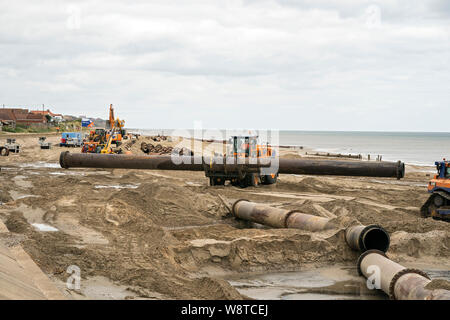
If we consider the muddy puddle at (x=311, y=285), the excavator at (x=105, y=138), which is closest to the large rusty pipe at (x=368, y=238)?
the muddy puddle at (x=311, y=285)

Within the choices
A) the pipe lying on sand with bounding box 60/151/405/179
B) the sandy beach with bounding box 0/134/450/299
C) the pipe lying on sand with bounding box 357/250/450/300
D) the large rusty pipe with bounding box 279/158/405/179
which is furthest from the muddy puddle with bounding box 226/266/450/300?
the pipe lying on sand with bounding box 60/151/405/179

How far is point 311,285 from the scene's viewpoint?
919 cm

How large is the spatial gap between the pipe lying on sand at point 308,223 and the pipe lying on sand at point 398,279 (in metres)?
0.93

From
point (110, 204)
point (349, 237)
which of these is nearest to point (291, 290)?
point (349, 237)

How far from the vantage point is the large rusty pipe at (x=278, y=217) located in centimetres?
1184

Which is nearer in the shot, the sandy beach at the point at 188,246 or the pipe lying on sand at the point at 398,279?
the pipe lying on sand at the point at 398,279

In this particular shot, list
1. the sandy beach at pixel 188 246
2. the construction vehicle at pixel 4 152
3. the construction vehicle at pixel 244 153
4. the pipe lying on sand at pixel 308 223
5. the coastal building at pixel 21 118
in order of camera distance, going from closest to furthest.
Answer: the sandy beach at pixel 188 246, the pipe lying on sand at pixel 308 223, the construction vehicle at pixel 244 153, the construction vehicle at pixel 4 152, the coastal building at pixel 21 118

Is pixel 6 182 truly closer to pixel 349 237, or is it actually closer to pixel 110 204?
pixel 110 204

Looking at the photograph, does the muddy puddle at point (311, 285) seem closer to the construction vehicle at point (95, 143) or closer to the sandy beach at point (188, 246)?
the sandy beach at point (188, 246)

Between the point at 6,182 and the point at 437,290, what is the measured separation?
2108 centimetres

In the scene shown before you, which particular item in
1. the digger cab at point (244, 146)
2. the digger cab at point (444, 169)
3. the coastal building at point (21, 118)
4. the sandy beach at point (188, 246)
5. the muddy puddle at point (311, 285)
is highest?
Result: the coastal building at point (21, 118)

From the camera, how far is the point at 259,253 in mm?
10516

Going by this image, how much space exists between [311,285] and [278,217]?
396 centimetres

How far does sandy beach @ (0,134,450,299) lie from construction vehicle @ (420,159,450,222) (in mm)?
1193
